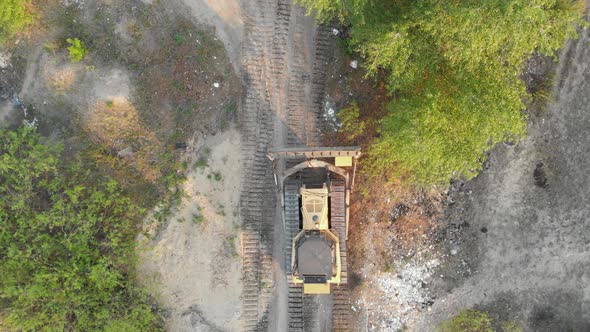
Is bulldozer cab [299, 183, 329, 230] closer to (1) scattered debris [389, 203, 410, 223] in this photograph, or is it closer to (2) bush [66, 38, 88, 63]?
(1) scattered debris [389, 203, 410, 223]

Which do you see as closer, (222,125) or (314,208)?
(314,208)

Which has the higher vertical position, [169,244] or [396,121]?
[396,121]

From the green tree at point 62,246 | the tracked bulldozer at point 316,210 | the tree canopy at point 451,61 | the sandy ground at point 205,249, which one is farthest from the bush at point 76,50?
the tree canopy at point 451,61

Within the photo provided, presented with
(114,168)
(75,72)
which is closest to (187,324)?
(114,168)

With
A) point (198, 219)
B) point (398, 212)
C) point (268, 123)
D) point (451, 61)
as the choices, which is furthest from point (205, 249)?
point (451, 61)

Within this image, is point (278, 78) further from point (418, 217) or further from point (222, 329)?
point (222, 329)

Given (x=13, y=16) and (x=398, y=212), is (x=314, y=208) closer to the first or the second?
(x=398, y=212)

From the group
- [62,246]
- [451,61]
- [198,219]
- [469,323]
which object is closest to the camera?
[451,61]

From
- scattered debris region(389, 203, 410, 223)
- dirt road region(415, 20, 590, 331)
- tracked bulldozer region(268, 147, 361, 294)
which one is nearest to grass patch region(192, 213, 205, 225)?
tracked bulldozer region(268, 147, 361, 294)
